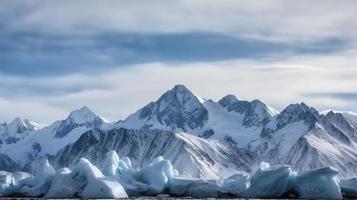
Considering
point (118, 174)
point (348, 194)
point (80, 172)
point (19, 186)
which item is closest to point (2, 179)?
point (19, 186)

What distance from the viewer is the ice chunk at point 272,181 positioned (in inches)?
5782

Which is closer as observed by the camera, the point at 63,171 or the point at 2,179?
the point at 63,171

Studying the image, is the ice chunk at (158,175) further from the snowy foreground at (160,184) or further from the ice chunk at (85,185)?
the ice chunk at (85,185)

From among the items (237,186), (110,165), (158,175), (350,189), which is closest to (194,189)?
(158,175)

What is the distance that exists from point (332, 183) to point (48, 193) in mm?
60252

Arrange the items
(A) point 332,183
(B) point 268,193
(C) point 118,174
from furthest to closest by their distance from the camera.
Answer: (C) point 118,174 → (B) point 268,193 → (A) point 332,183

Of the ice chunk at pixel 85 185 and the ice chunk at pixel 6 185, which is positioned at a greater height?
the ice chunk at pixel 85 185

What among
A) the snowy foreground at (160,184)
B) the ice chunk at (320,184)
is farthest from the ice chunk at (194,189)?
the ice chunk at (320,184)

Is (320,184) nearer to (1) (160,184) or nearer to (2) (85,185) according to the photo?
(1) (160,184)

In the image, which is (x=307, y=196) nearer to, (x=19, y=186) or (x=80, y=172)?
(x=80, y=172)

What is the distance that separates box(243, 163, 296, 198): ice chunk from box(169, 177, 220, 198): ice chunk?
53.7ft

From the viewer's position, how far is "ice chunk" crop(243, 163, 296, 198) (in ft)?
482

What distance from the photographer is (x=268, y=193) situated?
150625 mm

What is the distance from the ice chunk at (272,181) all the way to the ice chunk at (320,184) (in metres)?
3.89
